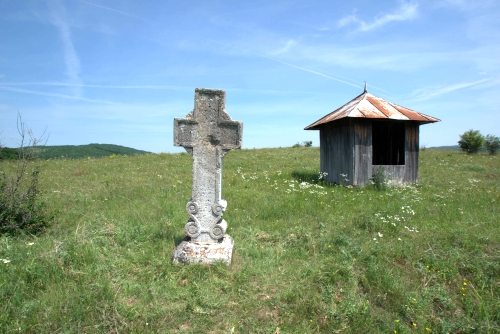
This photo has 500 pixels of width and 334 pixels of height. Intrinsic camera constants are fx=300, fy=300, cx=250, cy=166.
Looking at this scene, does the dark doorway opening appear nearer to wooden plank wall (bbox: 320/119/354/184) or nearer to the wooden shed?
the wooden shed

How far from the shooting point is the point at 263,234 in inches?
221

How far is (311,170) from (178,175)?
6281 millimetres

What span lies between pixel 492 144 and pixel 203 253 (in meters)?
27.8

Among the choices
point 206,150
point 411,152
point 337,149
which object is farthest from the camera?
point 337,149

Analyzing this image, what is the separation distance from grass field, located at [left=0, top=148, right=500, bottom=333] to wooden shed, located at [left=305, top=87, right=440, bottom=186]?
13.9ft

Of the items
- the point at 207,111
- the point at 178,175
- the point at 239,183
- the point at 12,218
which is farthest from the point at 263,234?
the point at 178,175

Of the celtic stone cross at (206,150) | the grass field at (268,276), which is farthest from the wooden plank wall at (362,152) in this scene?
the celtic stone cross at (206,150)

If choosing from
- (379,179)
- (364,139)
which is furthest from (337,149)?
(379,179)

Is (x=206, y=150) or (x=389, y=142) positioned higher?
(x=389, y=142)

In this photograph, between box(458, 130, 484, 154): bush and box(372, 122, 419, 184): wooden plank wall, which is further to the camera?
box(458, 130, 484, 154): bush

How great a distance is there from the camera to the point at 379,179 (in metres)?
10.7

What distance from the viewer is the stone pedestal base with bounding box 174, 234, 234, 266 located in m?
4.48

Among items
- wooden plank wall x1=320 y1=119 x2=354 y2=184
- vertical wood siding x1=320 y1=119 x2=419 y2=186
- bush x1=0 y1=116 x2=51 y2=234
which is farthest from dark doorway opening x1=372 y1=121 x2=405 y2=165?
bush x1=0 y1=116 x2=51 y2=234

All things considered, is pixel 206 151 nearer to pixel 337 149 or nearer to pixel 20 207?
pixel 20 207
